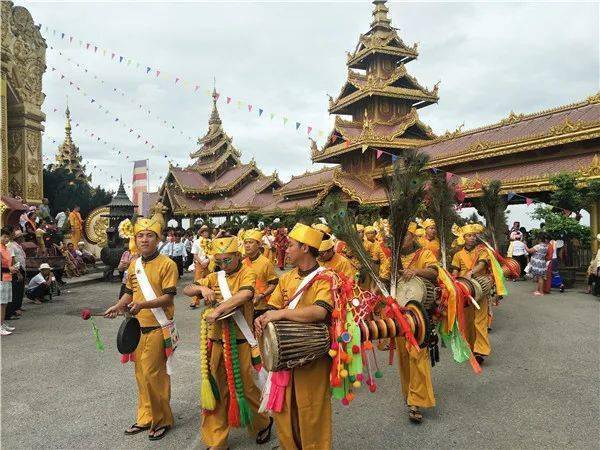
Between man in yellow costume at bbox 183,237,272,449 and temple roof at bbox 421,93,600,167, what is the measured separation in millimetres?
13975

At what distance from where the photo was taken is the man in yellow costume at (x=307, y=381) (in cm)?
288

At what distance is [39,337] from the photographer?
23.8 ft

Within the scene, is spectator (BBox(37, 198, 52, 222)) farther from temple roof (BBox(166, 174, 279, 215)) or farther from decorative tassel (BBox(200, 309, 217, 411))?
temple roof (BBox(166, 174, 279, 215))

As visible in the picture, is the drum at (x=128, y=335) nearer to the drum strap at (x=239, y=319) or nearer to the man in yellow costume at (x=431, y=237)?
the drum strap at (x=239, y=319)

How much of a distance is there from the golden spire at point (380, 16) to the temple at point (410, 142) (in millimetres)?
65

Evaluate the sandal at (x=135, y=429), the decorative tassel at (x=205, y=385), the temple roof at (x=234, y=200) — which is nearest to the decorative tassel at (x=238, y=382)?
the decorative tassel at (x=205, y=385)

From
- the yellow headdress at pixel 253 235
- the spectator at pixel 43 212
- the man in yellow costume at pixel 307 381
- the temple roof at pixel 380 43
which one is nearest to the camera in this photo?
the man in yellow costume at pixel 307 381

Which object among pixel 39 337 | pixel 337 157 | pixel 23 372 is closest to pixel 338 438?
pixel 23 372

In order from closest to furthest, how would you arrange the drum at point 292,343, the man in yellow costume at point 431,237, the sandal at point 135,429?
the drum at point 292,343 < the sandal at point 135,429 < the man in yellow costume at point 431,237

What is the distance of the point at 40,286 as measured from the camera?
10227 mm

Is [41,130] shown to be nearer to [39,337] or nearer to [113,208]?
[113,208]

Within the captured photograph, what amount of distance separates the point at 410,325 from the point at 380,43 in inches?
1053

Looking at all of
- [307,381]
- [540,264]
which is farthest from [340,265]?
[540,264]

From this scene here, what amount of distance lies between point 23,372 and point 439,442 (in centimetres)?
508
